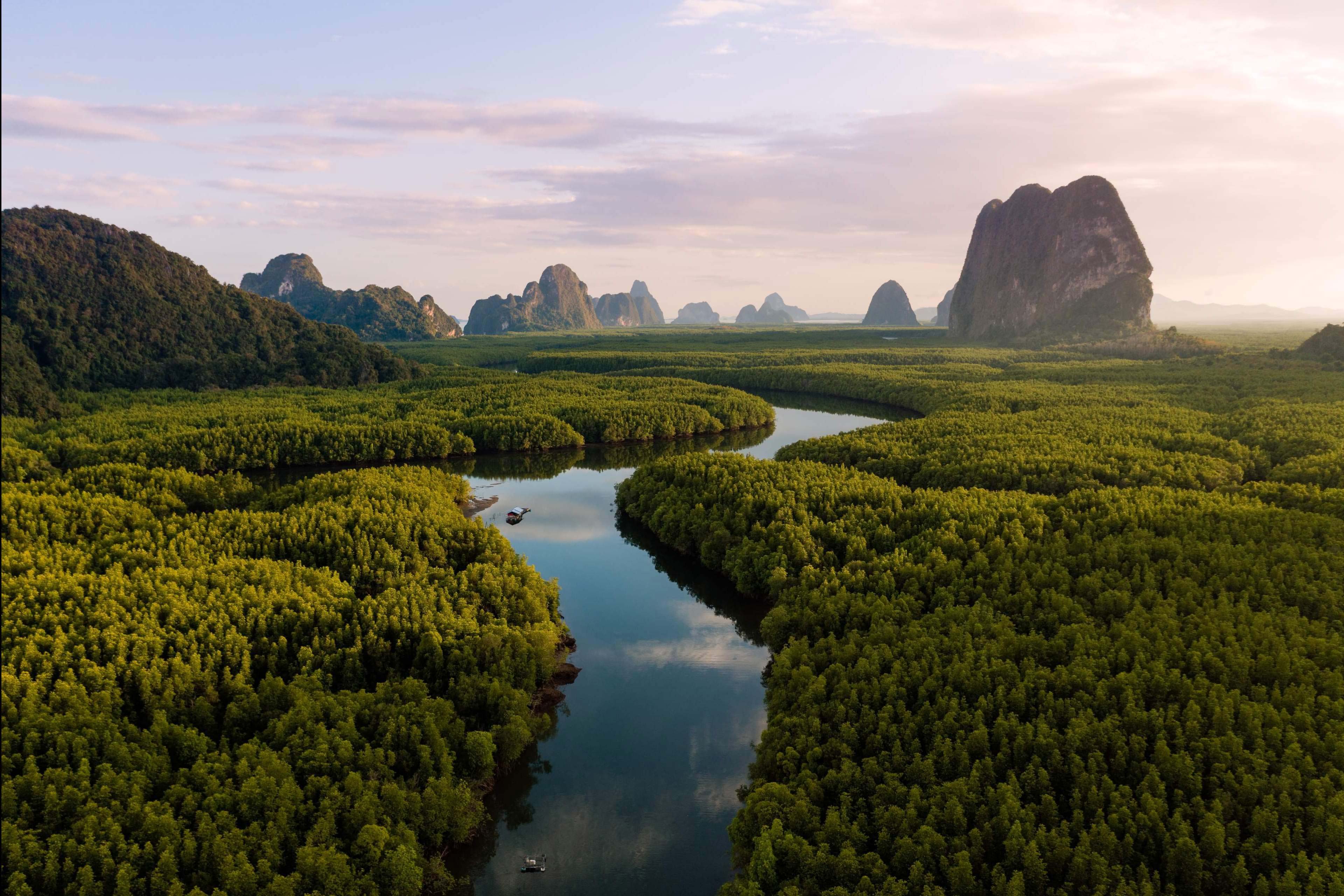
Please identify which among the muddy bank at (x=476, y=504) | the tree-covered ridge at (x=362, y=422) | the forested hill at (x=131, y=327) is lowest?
the muddy bank at (x=476, y=504)

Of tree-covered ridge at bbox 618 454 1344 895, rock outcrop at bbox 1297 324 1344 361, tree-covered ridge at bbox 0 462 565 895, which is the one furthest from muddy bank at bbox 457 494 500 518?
rock outcrop at bbox 1297 324 1344 361

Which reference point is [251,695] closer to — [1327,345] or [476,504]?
[476,504]

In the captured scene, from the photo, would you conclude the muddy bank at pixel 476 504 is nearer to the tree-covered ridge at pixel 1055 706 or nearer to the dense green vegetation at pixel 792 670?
the dense green vegetation at pixel 792 670

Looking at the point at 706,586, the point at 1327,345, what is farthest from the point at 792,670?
the point at 1327,345

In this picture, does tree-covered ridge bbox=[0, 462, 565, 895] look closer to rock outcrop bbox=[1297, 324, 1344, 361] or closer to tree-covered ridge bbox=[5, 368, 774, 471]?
tree-covered ridge bbox=[5, 368, 774, 471]

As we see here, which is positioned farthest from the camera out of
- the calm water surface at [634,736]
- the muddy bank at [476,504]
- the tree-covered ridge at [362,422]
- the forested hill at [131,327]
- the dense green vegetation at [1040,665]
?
the forested hill at [131,327]

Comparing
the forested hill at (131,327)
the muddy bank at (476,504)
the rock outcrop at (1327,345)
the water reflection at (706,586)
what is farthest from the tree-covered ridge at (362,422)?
the rock outcrop at (1327,345)
